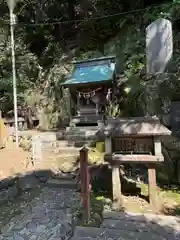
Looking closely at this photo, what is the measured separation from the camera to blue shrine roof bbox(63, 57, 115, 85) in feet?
31.8

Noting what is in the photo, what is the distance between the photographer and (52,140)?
8898 millimetres

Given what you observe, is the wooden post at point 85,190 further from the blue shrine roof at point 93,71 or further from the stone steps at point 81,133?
the blue shrine roof at point 93,71

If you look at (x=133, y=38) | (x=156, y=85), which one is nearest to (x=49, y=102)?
(x=133, y=38)

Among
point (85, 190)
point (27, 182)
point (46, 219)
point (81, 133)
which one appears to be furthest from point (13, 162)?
point (85, 190)

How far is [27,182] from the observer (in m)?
6.36

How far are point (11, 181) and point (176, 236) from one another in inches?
161

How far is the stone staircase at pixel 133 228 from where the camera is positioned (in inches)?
144

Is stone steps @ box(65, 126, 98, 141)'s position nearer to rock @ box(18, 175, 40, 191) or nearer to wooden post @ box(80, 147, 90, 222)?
rock @ box(18, 175, 40, 191)

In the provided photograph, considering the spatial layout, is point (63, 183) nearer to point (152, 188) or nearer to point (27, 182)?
point (27, 182)

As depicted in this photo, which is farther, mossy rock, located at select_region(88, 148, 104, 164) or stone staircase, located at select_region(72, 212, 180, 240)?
mossy rock, located at select_region(88, 148, 104, 164)

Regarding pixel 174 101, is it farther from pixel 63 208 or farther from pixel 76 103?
pixel 76 103

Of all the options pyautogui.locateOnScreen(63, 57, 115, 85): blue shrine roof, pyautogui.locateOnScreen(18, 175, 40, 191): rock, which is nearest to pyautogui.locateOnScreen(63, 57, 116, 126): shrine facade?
pyautogui.locateOnScreen(63, 57, 115, 85): blue shrine roof

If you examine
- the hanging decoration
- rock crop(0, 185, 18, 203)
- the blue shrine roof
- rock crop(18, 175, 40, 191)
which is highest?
the blue shrine roof

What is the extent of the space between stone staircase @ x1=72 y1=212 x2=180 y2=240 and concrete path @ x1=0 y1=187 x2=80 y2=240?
0.32 m
